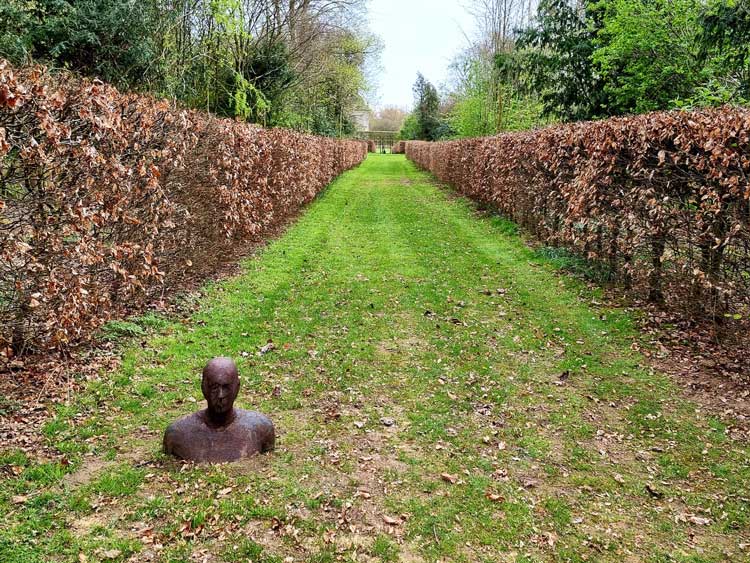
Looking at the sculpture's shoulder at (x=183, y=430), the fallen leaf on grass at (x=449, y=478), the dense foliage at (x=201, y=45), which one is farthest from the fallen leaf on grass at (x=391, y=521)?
the dense foliage at (x=201, y=45)

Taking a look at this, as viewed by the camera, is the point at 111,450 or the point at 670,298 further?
the point at 670,298

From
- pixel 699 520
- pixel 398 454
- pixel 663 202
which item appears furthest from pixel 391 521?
pixel 663 202

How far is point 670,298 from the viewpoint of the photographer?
6.24 m

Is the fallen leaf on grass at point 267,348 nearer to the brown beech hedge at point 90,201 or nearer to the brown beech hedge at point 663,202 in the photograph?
the brown beech hedge at point 90,201

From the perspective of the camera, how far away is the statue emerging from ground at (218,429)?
3465 mm

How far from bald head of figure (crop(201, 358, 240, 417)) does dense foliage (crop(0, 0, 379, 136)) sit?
230 inches

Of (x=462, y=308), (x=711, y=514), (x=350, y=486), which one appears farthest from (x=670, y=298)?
(x=350, y=486)

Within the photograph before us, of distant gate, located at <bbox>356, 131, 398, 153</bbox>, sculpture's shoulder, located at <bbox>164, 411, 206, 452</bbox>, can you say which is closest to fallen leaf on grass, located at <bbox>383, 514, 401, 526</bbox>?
sculpture's shoulder, located at <bbox>164, 411, 206, 452</bbox>

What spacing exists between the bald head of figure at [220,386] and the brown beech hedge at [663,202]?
471cm

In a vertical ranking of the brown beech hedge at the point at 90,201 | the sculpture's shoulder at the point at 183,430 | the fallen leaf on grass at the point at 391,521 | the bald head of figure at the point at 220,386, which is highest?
the brown beech hedge at the point at 90,201

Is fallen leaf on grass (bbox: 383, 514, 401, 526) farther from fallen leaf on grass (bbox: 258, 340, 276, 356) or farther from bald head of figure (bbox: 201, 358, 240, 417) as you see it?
fallen leaf on grass (bbox: 258, 340, 276, 356)

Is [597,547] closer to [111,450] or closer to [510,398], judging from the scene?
[510,398]

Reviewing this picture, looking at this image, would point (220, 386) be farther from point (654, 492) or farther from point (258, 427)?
point (654, 492)

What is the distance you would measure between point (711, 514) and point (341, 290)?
5.48 meters
